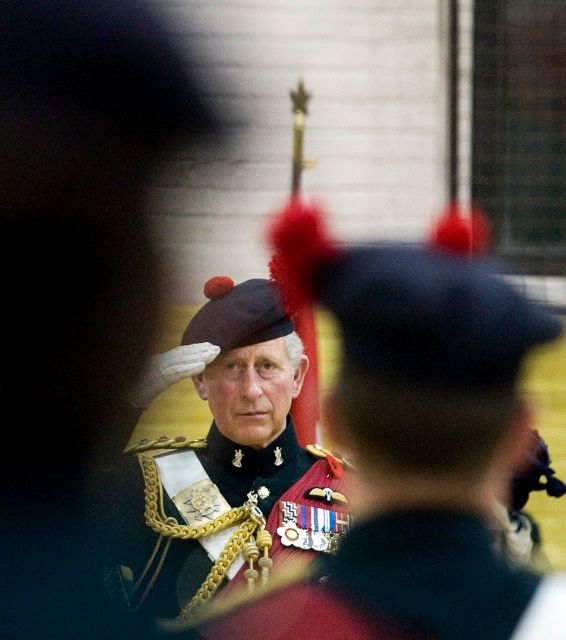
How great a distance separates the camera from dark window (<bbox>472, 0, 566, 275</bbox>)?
4.40m

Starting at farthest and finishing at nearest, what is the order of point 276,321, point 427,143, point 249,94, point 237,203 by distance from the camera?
point 427,143
point 276,321
point 237,203
point 249,94

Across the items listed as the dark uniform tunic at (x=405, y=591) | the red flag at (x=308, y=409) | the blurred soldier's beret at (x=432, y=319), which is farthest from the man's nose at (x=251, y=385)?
the dark uniform tunic at (x=405, y=591)

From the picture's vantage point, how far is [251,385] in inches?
94.6

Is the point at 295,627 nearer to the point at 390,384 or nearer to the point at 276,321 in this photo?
the point at 390,384

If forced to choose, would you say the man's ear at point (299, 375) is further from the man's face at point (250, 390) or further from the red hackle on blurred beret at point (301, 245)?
the red hackle on blurred beret at point (301, 245)

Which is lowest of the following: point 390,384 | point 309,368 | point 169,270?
point 309,368

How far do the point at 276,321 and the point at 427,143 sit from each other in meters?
1.97

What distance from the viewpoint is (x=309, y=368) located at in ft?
8.63

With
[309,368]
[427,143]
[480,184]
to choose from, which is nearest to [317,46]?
[427,143]

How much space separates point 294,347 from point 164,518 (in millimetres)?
454

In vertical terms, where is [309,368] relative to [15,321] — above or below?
below

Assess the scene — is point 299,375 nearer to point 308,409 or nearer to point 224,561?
point 308,409

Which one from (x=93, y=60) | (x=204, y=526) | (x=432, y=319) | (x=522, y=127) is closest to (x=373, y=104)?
(x=522, y=127)

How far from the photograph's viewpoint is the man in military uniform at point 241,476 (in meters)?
2.34
